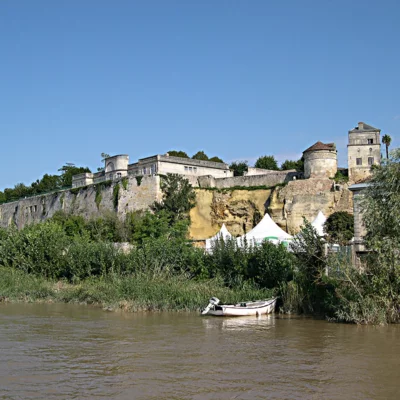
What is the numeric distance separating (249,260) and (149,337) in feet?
23.7

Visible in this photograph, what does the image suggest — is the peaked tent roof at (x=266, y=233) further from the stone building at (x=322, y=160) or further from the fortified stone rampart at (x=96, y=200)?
the fortified stone rampart at (x=96, y=200)

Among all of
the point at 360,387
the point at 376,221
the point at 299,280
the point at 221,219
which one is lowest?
the point at 360,387

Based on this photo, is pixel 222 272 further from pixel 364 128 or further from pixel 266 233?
pixel 364 128

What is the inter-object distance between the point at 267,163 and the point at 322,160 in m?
21.9

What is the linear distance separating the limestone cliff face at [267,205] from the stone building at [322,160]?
1.98 feet

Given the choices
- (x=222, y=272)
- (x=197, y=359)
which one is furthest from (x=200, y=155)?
(x=197, y=359)

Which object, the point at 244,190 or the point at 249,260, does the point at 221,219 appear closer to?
the point at 244,190

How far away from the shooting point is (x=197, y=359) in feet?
37.8

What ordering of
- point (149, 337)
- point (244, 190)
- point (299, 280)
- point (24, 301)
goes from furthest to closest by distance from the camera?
point (244, 190) → point (24, 301) → point (299, 280) → point (149, 337)

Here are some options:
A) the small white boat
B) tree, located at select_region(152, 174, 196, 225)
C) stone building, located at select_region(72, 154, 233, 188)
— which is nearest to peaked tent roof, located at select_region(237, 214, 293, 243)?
the small white boat

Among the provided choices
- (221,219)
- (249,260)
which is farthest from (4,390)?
(221,219)

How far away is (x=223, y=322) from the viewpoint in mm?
16922

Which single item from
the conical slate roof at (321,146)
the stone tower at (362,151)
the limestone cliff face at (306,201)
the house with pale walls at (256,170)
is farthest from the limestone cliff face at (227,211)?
the stone tower at (362,151)

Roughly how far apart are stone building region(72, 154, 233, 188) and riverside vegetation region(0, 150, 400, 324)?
14.0 metres
